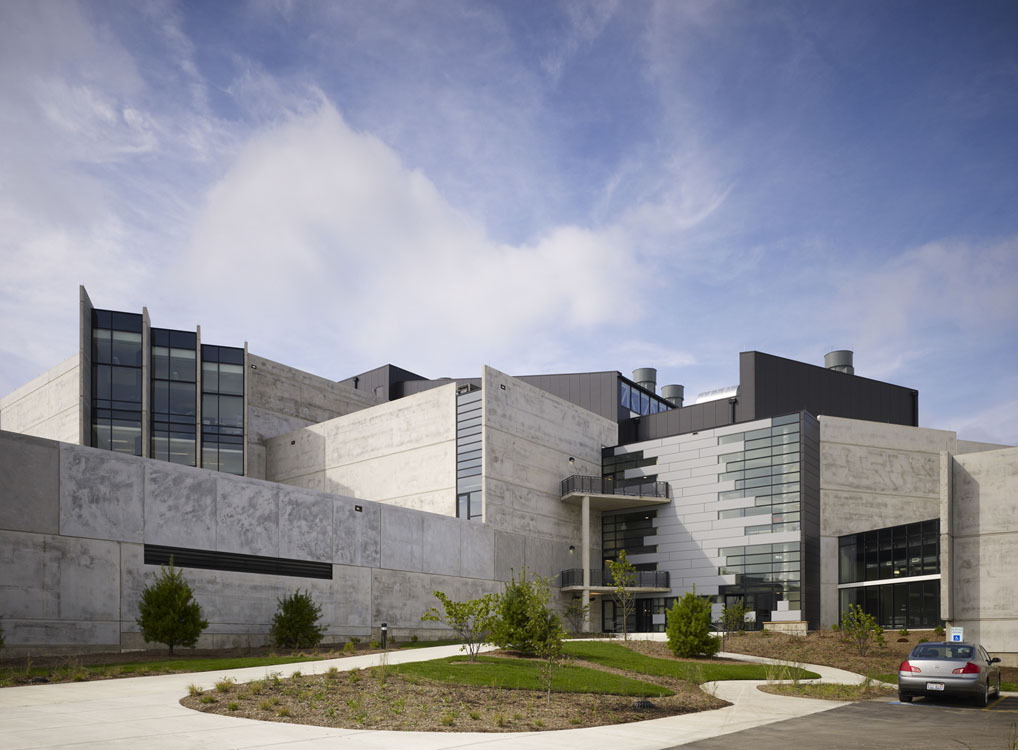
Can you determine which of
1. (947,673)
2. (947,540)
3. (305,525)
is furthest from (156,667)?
(947,540)

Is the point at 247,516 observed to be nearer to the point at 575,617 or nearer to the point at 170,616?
the point at 170,616

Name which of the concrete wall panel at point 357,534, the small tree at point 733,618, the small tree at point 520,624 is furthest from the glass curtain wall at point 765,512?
the small tree at point 520,624

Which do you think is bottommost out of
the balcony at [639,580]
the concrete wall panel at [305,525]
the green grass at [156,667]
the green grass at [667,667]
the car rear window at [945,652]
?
the balcony at [639,580]

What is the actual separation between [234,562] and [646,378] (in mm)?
42905

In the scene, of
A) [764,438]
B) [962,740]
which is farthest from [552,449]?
[962,740]

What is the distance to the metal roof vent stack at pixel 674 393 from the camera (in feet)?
227

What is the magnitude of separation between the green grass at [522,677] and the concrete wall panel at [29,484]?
41.9 feet

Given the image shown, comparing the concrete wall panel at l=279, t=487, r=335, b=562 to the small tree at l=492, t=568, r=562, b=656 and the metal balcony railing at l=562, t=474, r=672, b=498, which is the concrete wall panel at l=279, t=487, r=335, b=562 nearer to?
the small tree at l=492, t=568, r=562, b=656

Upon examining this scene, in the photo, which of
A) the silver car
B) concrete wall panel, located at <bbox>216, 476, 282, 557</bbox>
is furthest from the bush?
the silver car

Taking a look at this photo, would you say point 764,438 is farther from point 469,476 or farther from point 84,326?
point 84,326

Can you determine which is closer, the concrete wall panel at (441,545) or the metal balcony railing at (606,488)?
the concrete wall panel at (441,545)

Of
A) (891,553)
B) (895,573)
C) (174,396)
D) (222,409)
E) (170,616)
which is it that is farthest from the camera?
(222,409)

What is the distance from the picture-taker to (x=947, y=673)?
1744cm

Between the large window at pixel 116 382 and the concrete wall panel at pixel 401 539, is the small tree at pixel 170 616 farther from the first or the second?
the large window at pixel 116 382
